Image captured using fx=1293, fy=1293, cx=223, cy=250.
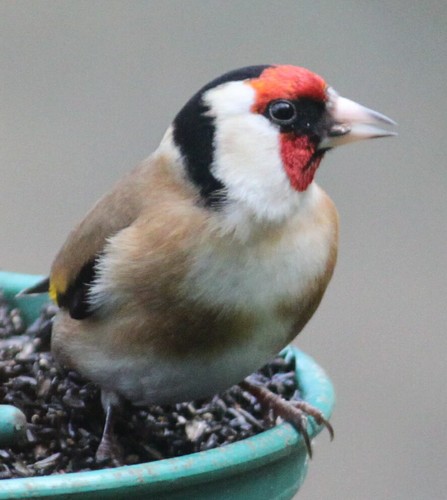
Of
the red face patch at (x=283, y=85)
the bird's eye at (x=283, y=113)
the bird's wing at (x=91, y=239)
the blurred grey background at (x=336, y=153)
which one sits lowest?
the blurred grey background at (x=336, y=153)

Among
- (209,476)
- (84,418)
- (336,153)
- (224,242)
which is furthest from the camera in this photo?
(336,153)

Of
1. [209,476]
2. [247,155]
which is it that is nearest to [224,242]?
[247,155]

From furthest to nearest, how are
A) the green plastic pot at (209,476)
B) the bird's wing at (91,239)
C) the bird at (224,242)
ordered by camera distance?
1. the bird's wing at (91,239)
2. the bird at (224,242)
3. the green plastic pot at (209,476)

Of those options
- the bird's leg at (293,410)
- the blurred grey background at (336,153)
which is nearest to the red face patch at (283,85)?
the bird's leg at (293,410)

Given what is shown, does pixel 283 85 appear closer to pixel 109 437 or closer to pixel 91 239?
pixel 91 239

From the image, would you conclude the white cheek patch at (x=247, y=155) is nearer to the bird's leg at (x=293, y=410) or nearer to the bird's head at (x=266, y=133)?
the bird's head at (x=266, y=133)

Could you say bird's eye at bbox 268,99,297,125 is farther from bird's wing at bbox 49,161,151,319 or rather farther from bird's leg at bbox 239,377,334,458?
bird's leg at bbox 239,377,334,458
